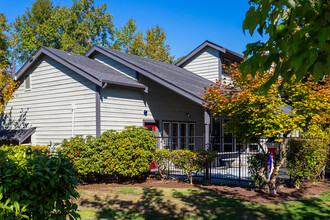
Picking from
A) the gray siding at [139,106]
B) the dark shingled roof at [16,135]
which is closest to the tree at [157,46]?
the gray siding at [139,106]

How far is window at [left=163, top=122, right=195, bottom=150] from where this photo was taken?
1660cm

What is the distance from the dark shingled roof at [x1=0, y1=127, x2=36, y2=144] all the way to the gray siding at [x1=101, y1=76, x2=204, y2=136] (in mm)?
4367

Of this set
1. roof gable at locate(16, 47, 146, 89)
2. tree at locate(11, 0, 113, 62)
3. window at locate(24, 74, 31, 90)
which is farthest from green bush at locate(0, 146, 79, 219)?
tree at locate(11, 0, 113, 62)

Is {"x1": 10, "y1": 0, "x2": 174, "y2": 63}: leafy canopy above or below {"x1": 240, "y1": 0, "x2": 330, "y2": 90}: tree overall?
above

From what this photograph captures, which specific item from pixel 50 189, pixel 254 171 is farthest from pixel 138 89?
pixel 50 189

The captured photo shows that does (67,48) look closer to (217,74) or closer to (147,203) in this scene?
(217,74)

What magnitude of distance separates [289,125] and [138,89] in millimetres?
7999

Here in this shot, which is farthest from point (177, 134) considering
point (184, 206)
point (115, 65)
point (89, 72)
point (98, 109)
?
point (184, 206)

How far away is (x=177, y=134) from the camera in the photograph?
1742 centimetres

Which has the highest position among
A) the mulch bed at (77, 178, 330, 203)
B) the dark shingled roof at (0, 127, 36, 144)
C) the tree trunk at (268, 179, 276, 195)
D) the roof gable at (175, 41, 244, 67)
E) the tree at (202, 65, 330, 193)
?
the roof gable at (175, 41, 244, 67)

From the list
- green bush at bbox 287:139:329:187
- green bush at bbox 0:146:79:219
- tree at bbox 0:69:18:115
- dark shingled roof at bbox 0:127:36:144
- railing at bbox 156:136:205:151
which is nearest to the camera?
green bush at bbox 0:146:79:219

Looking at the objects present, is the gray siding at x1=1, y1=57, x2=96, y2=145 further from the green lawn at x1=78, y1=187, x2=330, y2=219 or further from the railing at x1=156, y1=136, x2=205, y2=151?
the green lawn at x1=78, y1=187, x2=330, y2=219

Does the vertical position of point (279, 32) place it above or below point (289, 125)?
above

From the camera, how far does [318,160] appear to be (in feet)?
33.2
